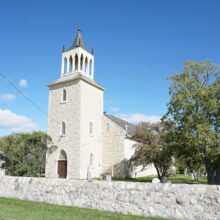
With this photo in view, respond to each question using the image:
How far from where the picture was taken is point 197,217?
7469mm

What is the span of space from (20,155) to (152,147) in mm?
11654

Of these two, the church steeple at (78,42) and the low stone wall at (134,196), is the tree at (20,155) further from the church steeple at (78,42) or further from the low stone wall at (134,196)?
the church steeple at (78,42)

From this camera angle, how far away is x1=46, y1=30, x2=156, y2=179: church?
25375 millimetres

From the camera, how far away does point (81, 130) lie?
25.3 m

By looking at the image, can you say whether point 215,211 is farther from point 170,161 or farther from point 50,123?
point 50,123

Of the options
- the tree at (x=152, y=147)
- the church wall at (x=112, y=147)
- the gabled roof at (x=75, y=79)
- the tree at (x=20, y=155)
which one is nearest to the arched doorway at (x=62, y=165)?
the tree at (x=20, y=155)

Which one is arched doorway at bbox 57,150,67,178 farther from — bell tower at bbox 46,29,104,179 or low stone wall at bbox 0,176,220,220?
low stone wall at bbox 0,176,220,220

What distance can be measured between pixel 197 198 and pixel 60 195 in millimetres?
6147

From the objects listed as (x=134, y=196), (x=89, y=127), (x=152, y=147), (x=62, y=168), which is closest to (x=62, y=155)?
(x=62, y=168)

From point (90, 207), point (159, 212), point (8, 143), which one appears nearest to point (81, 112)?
point (8, 143)

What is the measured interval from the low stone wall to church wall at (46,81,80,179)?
42.1 feet

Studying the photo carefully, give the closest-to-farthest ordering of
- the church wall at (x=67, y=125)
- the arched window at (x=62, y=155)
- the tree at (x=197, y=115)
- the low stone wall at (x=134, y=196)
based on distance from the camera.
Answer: the low stone wall at (x=134, y=196)
the tree at (x=197, y=115)
the church wall at (x=67, y=125)
the arched window at (x=62, y=155)

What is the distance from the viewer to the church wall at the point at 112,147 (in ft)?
88.4

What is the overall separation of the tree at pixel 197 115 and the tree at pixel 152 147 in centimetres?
444
